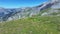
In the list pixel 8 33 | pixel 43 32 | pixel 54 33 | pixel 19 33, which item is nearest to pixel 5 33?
pixel 8 33

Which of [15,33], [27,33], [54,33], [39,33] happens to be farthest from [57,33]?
[15,33]

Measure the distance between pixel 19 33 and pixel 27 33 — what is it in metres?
4.98

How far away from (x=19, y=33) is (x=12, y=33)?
152 inches

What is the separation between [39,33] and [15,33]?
14.2 meters

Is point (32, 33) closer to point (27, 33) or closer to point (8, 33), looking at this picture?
point (27, 33)

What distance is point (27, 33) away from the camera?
8825 cm

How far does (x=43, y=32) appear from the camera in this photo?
302 ft

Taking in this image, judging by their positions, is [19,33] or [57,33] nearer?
[19,33]

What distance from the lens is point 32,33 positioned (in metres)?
87.2

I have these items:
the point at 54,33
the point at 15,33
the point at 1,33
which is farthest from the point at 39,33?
the point at 1,33

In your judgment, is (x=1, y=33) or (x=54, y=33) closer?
(x=1, y=33)

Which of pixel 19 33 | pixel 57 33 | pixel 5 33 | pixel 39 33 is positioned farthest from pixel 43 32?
pixel 5 33

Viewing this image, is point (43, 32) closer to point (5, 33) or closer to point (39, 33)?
point (39, 33)

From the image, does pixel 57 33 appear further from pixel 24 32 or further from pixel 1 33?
pixel 1 33
